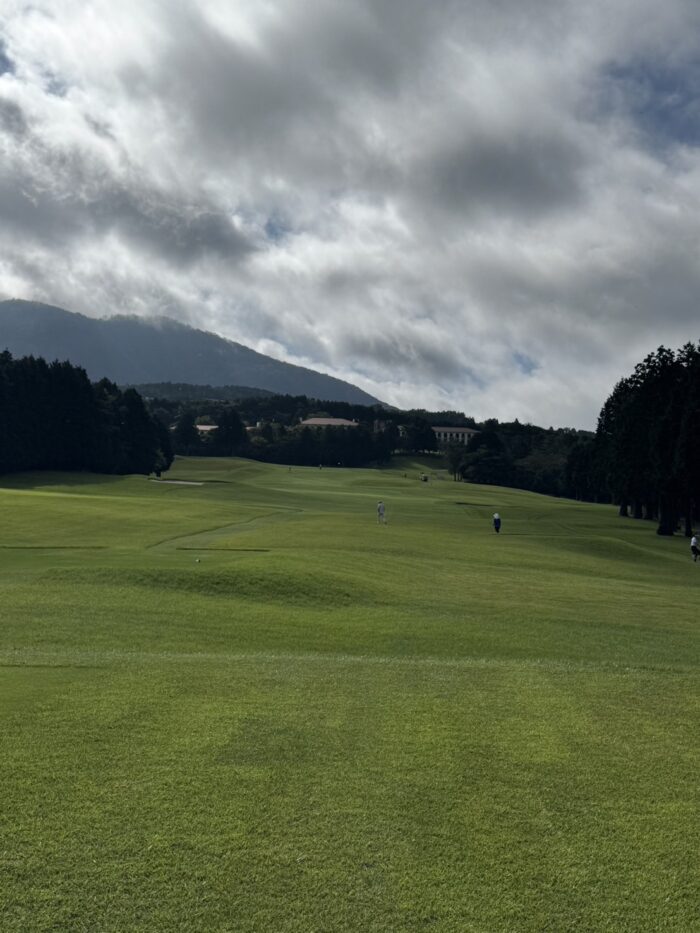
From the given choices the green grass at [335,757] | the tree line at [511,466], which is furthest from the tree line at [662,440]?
the tree line at [511,466]

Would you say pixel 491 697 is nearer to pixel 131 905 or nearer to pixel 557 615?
pixel 131 905

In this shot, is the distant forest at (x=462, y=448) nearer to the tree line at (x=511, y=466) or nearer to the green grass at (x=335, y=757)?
the tree line at (x=511, y=466)

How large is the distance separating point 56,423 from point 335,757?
323 ft

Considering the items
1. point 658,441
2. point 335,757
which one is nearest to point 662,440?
point 658,441

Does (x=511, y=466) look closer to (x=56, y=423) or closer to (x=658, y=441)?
(x=658, y=441)

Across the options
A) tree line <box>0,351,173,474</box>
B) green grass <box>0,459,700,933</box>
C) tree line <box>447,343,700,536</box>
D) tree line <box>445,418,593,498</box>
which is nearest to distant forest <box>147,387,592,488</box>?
tree line <box>445,418,593,498</box>

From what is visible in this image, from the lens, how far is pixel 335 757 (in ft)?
34.9

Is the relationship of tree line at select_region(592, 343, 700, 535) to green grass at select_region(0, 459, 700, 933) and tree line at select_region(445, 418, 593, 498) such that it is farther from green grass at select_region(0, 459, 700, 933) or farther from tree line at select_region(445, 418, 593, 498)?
tree line at select_region(445, 418, 593, 498)

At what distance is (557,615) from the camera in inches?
977

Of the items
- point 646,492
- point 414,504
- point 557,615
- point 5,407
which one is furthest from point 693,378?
point 5,407

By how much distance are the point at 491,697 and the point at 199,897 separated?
8.14 m

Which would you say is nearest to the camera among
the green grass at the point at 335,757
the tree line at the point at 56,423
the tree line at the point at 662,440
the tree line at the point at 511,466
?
the green grass at the point at 335,757

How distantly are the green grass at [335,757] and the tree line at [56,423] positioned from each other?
7365cm

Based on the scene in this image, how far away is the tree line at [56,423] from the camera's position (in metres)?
93.9
